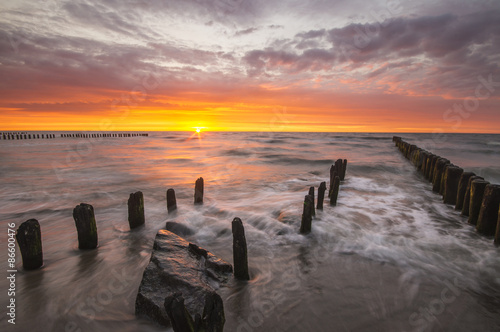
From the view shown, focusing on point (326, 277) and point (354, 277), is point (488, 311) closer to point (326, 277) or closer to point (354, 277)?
point (354, 277)

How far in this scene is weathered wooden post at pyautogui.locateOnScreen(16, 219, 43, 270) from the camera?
158 inches

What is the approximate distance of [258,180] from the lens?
14133 millimetres

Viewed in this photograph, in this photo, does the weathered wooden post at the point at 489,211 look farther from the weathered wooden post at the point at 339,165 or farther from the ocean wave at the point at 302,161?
the ocean wave at the point at 302,161

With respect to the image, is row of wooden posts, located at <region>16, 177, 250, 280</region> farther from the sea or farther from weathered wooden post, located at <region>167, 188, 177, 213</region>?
weathered wooden post, located at <region>167, 188, 177, 213</region>

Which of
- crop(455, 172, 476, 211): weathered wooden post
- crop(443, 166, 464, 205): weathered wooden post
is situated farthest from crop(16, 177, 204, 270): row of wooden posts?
crop(443, 166, 464, 205): weathered wooden post

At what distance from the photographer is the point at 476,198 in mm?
6336

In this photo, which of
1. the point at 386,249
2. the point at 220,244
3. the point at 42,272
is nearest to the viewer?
the point at 42,272

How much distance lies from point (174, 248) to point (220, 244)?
1.60m

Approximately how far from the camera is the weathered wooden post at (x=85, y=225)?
4879mm

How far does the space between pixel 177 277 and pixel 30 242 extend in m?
2.72

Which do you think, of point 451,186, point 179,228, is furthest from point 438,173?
point 179,228

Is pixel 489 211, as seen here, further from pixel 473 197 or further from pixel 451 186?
pixel 451 186

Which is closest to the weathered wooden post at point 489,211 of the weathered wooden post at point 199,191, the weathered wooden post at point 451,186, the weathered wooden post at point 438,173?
the weathered wooden post at point 451,186

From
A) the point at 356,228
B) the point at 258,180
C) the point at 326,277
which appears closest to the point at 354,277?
the point at 326,277
